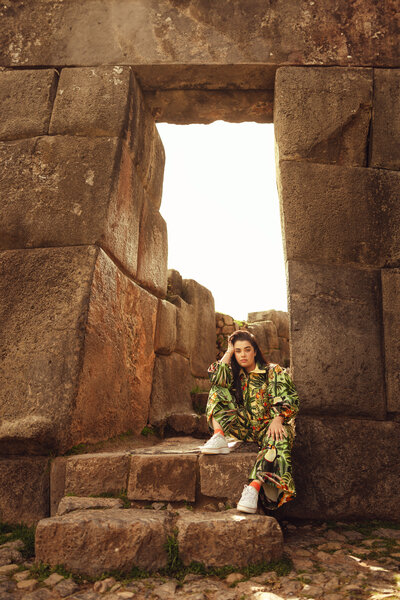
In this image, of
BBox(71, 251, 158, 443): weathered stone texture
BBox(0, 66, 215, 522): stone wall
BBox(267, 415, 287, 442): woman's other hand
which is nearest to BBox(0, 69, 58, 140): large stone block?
BBox(0, 66, 215, 522): stone wall

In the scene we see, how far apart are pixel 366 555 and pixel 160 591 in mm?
1102

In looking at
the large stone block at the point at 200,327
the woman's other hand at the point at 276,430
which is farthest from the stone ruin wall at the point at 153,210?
the large stone block at the point at 200,327

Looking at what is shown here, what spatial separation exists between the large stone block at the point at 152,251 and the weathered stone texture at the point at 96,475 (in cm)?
177

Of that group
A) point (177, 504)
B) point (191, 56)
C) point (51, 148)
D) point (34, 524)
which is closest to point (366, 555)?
point (177, 504)

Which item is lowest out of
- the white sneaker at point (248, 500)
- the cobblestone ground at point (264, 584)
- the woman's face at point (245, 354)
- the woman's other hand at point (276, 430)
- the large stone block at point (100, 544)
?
the cobblestone ground at point (264, 584)

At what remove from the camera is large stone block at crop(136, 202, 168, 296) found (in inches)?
163

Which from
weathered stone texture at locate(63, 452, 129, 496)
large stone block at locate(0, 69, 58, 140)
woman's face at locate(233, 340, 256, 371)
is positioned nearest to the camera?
weathered stone texture at locate(63, 452, 129, 496)

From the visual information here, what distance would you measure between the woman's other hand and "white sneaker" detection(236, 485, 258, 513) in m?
0.32

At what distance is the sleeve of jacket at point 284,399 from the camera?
8.91 ft

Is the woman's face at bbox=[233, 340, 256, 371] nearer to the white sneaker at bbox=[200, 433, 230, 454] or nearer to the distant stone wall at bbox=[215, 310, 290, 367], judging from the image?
the white sneaker at bbox=[200, 433, 230, 454]

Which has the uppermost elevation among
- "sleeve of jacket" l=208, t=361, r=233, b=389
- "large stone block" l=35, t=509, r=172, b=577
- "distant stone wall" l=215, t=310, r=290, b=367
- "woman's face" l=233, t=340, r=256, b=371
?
"distant stone wall" l=215, t=310, r=290, b=367

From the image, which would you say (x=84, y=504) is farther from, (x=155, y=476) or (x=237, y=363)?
(x=237, y=363)

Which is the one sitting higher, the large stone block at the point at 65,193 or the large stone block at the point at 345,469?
the large stone block at the point at 65,193

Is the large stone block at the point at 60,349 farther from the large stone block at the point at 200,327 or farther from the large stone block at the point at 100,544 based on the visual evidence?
the large stone block at the point at 200,327
